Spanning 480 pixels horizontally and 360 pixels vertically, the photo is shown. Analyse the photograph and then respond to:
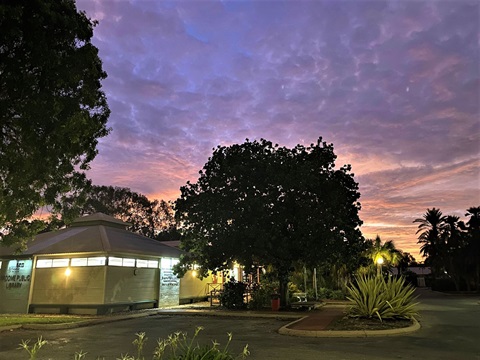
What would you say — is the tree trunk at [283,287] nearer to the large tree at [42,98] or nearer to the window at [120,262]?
the window at [120,262]

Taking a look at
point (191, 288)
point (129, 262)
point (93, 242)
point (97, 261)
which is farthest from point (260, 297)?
point (93, 242)

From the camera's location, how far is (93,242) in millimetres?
21422

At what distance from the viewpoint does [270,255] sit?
19625 millimetres

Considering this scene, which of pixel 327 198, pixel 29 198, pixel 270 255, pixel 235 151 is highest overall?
pixel 235 151

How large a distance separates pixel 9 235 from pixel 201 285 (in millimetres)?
17157

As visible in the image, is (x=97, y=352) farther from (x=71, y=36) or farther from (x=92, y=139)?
(x=71, y=36)

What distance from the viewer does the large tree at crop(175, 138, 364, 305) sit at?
1927 centimetres

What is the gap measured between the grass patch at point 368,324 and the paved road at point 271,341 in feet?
2.32

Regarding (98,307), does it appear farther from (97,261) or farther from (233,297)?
(233,297)

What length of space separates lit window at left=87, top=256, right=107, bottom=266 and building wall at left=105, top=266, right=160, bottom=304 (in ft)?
1.55

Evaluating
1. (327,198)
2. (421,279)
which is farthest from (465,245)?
(327,198)

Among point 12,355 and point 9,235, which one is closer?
point 12,355

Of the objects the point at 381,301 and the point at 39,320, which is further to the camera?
the point at 39,320

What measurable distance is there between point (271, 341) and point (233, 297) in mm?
10456
